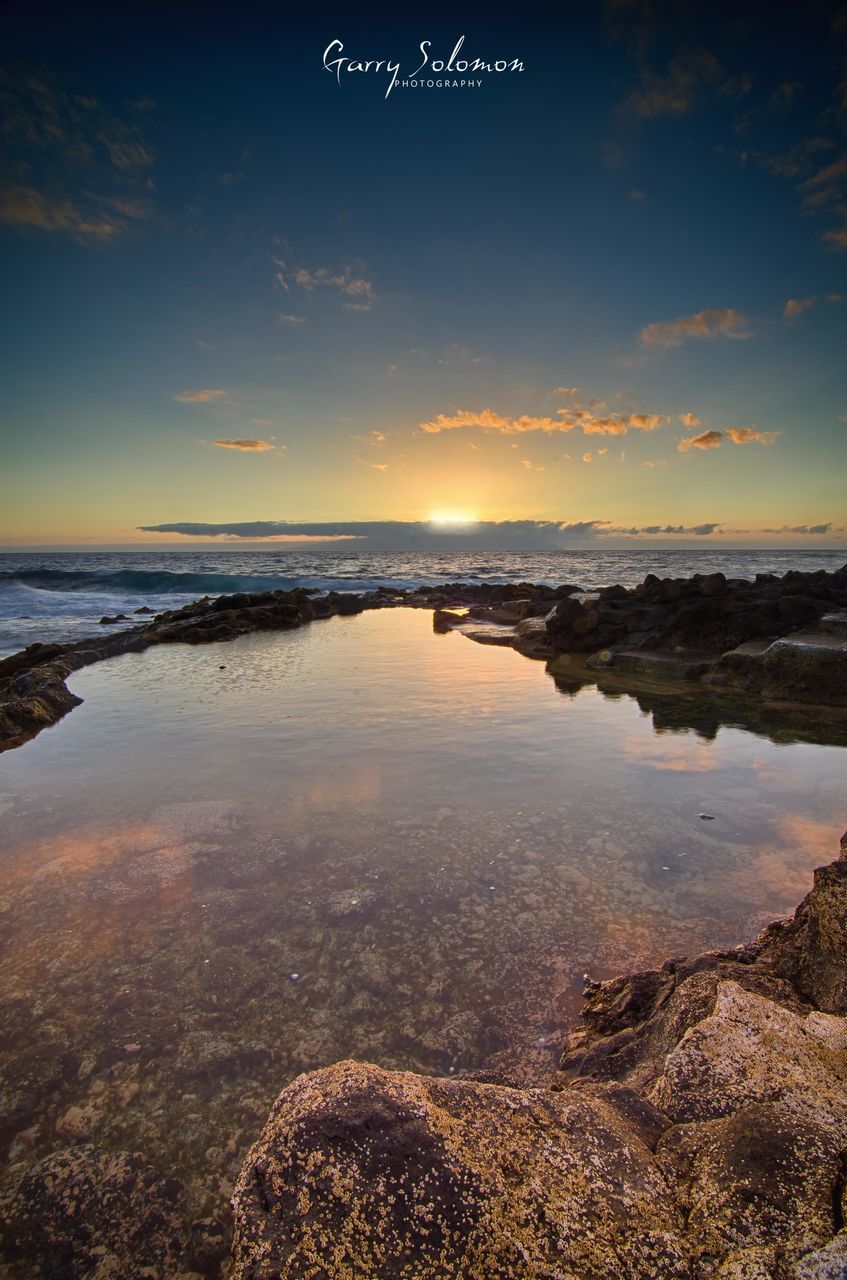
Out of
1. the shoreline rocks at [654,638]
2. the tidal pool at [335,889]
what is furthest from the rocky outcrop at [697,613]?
the tidal pool at [335,889]

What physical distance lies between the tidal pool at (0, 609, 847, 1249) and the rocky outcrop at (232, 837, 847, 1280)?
0.93 m

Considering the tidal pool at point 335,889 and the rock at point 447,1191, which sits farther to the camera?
the tidal pool at point 335,889

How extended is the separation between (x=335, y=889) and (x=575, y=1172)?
2.77 metres

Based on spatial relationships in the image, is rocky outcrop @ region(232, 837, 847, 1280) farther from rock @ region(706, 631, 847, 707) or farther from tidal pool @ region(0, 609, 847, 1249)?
rock @ region(706, 631, 847, 707)

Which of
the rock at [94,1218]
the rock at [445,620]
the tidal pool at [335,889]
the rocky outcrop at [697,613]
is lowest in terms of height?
the rock at [445,620]

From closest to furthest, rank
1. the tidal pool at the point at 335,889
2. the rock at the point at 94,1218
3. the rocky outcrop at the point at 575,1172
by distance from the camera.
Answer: the rocky outcrop at the point at 575,1172, the rock at the point at 94,1218, the tidal pool at the point at 335,889

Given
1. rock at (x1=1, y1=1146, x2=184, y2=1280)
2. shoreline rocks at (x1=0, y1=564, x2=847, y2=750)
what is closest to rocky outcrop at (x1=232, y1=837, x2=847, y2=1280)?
rock at (x1=1, y1=1146, x2=184, y2=1280)

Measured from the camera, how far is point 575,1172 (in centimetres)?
148

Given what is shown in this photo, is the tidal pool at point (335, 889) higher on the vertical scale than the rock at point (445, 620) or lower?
higher

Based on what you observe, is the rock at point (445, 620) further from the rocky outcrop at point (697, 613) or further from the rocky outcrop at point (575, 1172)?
the rocky outcrop at point (575, 1172)

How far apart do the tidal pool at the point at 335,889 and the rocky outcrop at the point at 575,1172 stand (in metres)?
0.93

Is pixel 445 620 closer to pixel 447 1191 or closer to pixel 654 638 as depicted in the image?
pixel 654 638

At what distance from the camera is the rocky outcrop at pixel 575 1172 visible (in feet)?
4.17

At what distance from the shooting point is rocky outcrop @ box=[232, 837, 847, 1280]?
1270 millimetres
